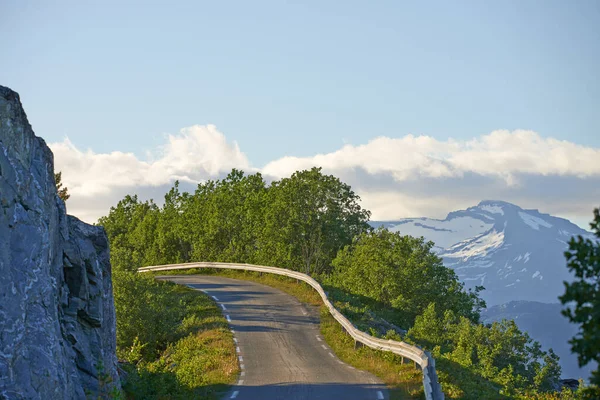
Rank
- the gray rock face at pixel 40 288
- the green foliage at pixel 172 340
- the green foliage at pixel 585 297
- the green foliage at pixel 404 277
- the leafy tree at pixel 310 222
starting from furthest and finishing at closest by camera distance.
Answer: the leafy tree at pixel 310 222
the green foliage at pixel 404 277
the green foliage at pixel 172 340
the gray rock face at pixel 40 288
the green foliage at pixel 585 297

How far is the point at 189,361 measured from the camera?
102ft

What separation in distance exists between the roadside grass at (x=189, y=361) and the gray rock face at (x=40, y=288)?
3391mm

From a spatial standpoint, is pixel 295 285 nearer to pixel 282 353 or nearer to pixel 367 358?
pixel 282 353

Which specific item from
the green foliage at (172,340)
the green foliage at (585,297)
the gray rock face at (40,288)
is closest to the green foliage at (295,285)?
the green foliage at (172,340)

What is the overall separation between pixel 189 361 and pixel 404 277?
31.1 meters

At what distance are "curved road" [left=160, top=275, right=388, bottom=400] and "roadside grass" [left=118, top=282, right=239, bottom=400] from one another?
64cm

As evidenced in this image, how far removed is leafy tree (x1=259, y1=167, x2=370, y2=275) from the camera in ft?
249

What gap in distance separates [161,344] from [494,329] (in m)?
19.0

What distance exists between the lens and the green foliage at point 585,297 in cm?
1000

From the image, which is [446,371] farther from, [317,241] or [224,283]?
[317,241]

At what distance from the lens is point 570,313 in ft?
34.3

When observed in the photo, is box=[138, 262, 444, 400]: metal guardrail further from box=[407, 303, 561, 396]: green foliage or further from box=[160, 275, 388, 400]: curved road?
box=[407, 303, 561, 396]: green foliage

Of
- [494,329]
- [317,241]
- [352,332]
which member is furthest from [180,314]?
[317,241]

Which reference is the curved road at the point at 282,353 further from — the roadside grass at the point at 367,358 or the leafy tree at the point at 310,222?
the leafy tree at the point at 310,222
